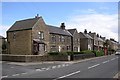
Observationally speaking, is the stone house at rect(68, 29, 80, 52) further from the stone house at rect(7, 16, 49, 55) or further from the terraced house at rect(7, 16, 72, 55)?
the stone house at rect(7, 16, 49, 55)

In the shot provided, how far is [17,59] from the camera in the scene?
3647 centimetres

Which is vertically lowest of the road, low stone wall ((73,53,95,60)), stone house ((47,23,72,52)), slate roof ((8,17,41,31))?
the road

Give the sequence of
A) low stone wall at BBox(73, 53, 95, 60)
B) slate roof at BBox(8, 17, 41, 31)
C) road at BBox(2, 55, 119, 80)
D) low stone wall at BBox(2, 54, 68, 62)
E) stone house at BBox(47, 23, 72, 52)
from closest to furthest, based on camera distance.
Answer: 1. road at BBox(2, 55, 119, 80)
2. low stone wall at BBox(2, 54, 68, 62)
3. low stone wall at BBox(73, 53, 95, 60)
4. slate roof at BBox(8, 17, 41, 31)
5. stone house at BBox(47, 23, 72, 52)

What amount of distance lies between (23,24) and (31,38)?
20.3ft

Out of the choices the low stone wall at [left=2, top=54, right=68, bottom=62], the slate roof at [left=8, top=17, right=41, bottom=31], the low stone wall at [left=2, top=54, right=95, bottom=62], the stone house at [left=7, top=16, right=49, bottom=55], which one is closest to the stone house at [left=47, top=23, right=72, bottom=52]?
the stone house at [left=7, top=16, right=49, bottom=55]

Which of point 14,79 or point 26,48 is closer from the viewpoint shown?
point 14,79

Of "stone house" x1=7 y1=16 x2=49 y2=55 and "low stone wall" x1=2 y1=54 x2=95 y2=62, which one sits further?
"stone house" x1=7 y1=16 x2=49 y2=55

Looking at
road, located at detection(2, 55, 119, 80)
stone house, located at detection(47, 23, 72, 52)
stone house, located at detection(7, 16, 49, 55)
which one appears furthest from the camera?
stone house, located at detection(47, 23, 72, 52)

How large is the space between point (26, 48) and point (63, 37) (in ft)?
51.3

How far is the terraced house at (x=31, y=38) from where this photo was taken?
157 feet

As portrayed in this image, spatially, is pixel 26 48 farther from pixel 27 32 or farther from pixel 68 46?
pixel 68 46

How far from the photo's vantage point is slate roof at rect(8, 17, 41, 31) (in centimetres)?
4934

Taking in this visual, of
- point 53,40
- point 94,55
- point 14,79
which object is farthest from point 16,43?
point 14,79

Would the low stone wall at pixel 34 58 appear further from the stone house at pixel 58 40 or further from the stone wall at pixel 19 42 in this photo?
the stone house at pixel 58 40
